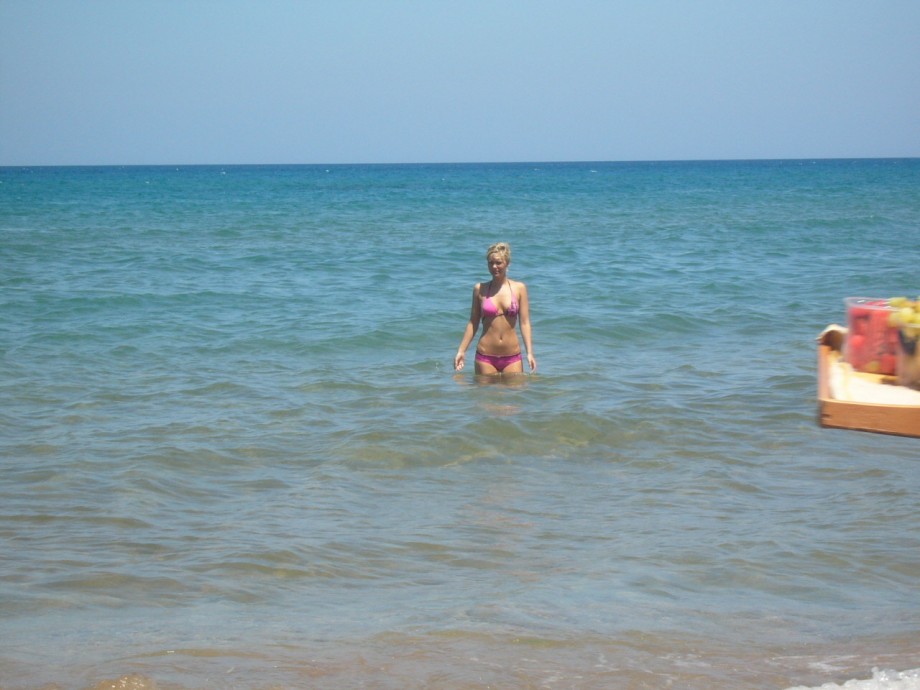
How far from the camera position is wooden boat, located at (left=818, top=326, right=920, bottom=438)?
259 cm

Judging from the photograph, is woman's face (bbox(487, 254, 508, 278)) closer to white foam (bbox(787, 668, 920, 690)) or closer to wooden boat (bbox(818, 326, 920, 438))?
white foam (bbox(787, 668, 920, 690))

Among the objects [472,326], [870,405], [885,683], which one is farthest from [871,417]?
[472,326]

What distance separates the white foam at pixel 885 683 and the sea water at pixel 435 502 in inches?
0.5

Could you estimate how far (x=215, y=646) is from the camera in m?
3.96

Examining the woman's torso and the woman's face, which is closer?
the woman's face

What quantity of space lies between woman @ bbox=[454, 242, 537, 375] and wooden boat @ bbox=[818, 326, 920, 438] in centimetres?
539

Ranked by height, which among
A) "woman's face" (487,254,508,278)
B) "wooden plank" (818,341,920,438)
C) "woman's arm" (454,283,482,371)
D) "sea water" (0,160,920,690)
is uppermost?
"woman's face" (487,254,508,278)

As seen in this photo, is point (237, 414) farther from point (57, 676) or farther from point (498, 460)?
point (57, 676)

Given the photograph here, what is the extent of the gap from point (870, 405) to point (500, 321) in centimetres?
586

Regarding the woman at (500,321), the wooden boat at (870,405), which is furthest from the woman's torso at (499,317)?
the wooden boat at (870,405)

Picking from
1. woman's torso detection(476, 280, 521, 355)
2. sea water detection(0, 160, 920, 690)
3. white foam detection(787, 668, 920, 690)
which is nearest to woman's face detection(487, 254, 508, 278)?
woman's torso detection(476, 280, 521, 355)

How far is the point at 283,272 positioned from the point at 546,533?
12979mm

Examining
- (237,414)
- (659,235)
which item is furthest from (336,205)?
(237,414)

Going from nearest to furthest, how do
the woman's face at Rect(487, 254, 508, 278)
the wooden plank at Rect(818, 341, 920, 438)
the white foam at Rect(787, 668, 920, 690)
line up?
the wooden plank at Rect(818, 341, 920, 438) < the white foam at Rect(787, 668, 920, 690) < the woman's face at Rect(487, 254, 508, 278)
